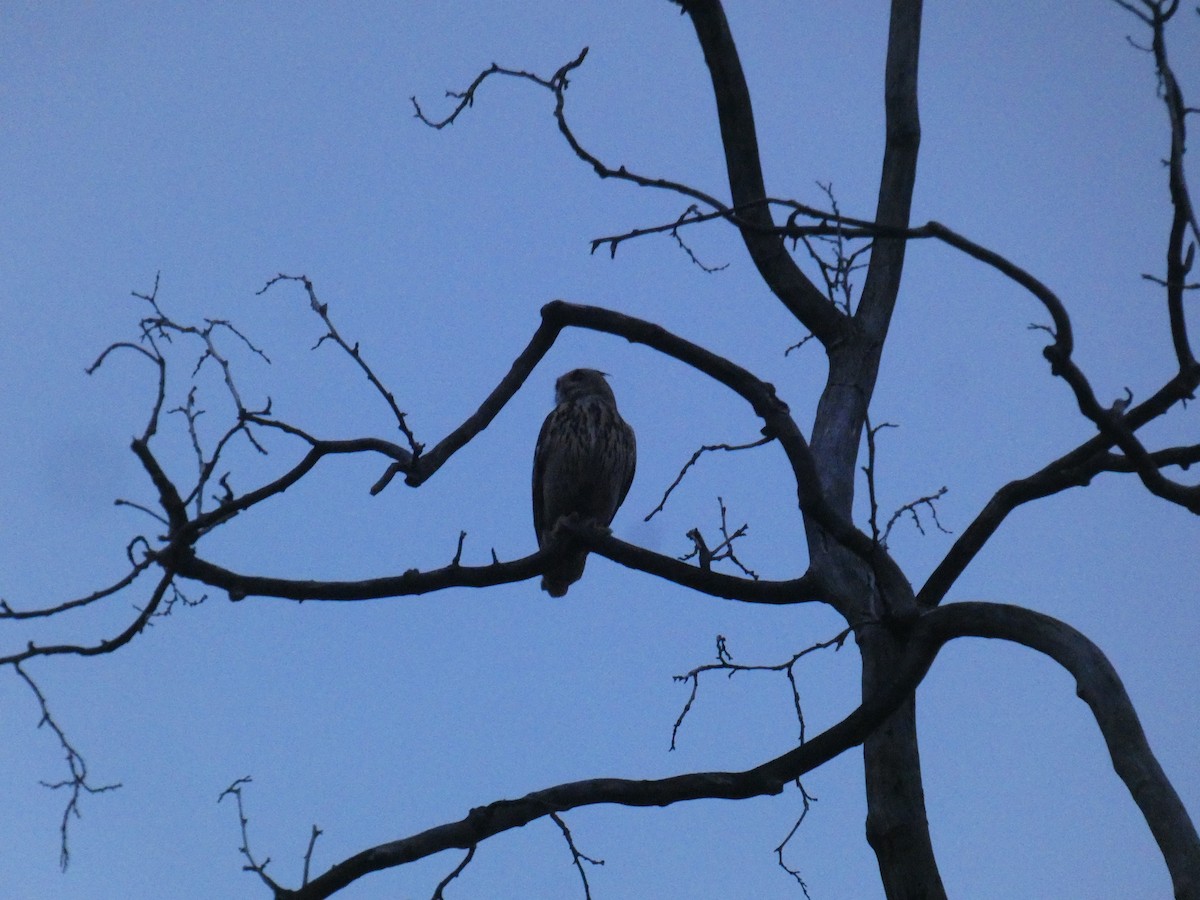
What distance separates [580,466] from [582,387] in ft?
2.77

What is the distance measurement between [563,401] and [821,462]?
13.0 feet

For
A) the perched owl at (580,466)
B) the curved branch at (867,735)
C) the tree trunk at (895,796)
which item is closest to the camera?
the curved branch at (867,735)

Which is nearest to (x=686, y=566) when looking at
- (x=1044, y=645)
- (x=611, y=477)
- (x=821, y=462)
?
(x=821, y=462)

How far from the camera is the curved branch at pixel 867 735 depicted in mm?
3022

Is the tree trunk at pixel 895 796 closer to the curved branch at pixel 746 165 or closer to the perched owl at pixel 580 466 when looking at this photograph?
the curved branch at pixel 746 165

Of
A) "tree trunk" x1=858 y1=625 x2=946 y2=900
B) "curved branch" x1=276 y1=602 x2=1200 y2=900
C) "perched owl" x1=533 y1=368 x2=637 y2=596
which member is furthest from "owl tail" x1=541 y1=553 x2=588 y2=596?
"tree trunk" x1=858 y1=625 x2=946 y2=900

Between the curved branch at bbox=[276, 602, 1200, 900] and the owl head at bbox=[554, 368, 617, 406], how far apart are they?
4.38 metres

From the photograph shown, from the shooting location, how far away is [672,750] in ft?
15.7

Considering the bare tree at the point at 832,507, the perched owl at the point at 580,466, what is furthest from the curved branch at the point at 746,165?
the perched owl at the point at 580,466

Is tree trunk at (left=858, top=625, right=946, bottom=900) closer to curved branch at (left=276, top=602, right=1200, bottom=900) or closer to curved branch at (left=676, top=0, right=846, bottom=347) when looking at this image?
curved branch at (left=276, top=602, right=1200, bottom=900)

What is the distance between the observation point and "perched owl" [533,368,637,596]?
771cm

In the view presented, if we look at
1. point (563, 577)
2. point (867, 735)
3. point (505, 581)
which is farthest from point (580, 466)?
point (867, 735)

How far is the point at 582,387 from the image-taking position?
8375 mm

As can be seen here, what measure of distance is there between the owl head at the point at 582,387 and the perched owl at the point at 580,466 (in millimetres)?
55
